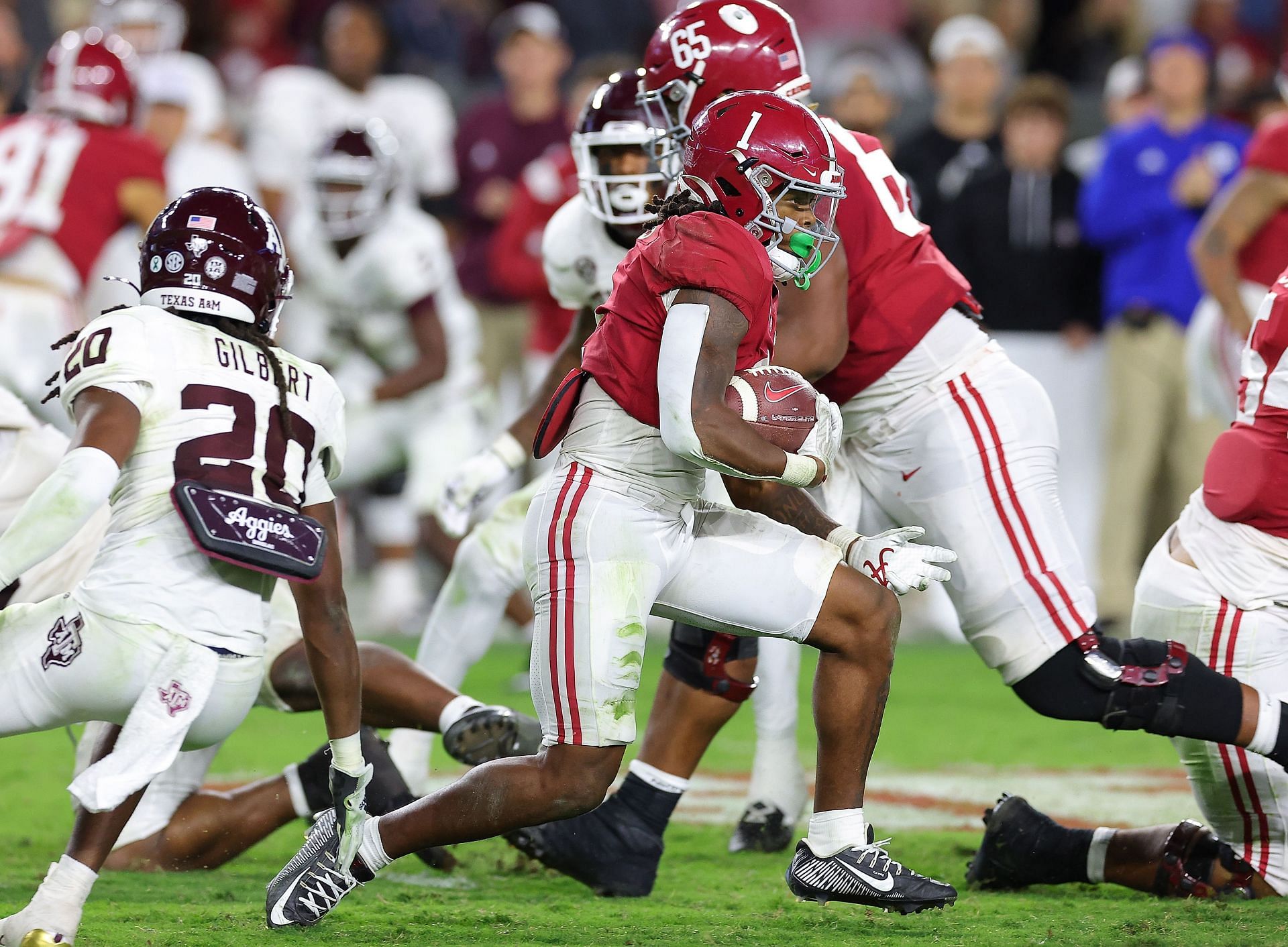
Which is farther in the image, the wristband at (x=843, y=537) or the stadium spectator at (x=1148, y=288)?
the stadium spectator at (x=1148, y=288)

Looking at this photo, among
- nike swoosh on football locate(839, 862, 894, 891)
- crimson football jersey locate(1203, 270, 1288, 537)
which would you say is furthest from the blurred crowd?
nike swoosh on football locate(839, 862, 894, 891)

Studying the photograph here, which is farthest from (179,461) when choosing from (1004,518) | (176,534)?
(1004,518)

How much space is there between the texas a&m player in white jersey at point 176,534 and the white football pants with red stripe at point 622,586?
419 millimetres

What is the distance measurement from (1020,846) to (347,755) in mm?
1419

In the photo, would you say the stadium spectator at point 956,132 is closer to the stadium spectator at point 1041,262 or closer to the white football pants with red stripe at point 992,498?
the stadium spectator at point 1041,262

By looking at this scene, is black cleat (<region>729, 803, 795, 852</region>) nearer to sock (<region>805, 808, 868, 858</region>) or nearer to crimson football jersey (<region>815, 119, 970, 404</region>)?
sock (<region>805, 808, 868, 858</region>)

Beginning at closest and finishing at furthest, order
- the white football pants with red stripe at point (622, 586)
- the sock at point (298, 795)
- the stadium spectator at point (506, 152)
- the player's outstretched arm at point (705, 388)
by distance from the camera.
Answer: the player's outstretched arm at point (705, 388), the white football pants with red stripe at point (622, 586), the sock at point (298, 795), the stadium spectator at point (506, 152)

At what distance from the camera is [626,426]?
3318mm

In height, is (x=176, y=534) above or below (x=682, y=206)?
below

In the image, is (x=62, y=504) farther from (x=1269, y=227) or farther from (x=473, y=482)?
(x=1269, y=227)

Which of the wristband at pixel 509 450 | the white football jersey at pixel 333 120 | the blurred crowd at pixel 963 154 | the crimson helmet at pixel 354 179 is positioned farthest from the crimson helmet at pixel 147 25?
the wristband at pixel 509 450

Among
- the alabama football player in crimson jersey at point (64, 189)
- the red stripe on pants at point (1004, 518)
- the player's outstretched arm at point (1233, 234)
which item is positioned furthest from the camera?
the alabama football player in crimson jersey at point (64, 189)

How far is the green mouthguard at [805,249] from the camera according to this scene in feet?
11.0

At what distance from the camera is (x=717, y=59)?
3.88 meters
